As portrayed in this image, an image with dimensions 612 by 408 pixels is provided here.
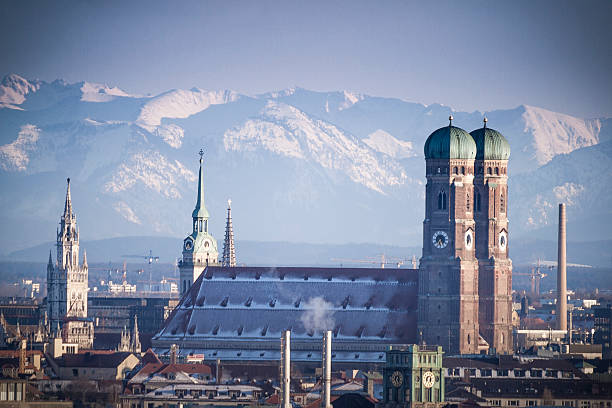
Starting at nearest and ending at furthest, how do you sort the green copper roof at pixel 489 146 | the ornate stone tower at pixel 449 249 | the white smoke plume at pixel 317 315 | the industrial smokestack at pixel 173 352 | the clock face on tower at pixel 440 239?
the industrial smokestack at pixel 173 352 < the ornate stone tower at pixel 449 249 < the clock face on tower at pixel 440 239 < the green copper roof at pixel 489 146 < the white smoke plume at pixel 317 315

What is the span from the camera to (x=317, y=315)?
18762cm

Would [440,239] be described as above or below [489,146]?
below

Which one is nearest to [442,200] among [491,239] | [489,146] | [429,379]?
[491,239]

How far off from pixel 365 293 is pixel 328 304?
328 centimetres

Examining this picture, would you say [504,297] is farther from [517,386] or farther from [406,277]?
[517,386]

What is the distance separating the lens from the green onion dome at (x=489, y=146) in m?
186

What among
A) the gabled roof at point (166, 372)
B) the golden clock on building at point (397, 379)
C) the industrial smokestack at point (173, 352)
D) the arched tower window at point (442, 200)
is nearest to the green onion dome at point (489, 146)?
the arched tower window at point (442, 200)

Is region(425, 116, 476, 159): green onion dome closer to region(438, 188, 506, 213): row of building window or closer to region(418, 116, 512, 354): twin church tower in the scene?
region(418, 116, 512, 354): twin church tower

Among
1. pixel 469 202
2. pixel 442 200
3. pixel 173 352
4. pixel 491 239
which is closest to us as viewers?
pixel 173 352

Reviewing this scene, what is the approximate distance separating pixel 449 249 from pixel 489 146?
10.4 m

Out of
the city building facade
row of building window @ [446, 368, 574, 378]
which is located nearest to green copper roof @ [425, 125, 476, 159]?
row of building window @ [446, 368, 574, 378]

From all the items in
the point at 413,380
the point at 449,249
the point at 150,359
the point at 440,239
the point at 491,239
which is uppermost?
the point at 491,239

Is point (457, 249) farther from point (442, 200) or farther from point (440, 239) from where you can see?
point (442, 200)

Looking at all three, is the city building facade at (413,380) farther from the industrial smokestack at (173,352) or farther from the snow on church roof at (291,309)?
the snow on church roof at (291,309)
